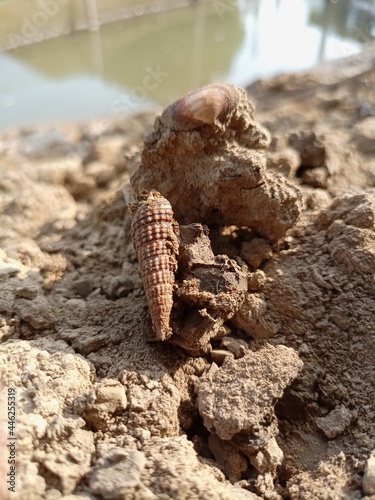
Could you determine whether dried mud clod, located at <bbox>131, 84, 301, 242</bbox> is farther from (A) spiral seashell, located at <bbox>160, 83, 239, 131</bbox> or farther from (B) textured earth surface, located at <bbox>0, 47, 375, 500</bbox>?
(B) textured earth surface, located at <bbox>0, 47, 375, 500</bbox>

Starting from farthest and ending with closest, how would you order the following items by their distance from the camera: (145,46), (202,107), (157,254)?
1. (145,46)
2. (202,107)
3. (157,254)

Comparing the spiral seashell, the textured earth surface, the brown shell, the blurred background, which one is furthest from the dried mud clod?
the blurred background

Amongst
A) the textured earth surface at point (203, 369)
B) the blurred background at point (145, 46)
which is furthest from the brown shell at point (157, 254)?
the blurred background at point (145, 46)

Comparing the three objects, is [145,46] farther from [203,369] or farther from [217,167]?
[203,369]

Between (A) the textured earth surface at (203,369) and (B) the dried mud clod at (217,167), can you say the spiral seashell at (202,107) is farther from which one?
(A) the textured earth surface at (203,369)

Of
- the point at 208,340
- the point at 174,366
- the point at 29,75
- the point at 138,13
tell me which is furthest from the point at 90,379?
the point at 138,13

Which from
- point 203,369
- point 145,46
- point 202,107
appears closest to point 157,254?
point 203,369
